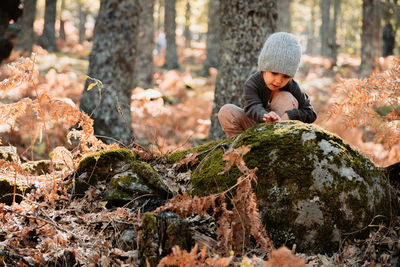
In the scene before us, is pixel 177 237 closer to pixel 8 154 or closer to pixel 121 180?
pixel 121 180

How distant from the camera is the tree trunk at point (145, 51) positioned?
1280cm

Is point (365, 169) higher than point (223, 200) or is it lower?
higher

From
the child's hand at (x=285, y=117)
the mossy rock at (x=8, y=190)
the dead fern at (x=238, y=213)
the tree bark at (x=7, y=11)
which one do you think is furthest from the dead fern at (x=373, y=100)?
the tree bark at (x=7, y=11)

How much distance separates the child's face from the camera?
361 cm

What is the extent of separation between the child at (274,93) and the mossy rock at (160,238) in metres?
1.49

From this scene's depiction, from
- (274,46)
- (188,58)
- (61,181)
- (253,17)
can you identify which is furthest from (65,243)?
(188,58)

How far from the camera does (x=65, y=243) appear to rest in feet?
8.69

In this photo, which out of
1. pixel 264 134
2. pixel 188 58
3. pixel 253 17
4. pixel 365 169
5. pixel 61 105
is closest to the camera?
pixel 365 169

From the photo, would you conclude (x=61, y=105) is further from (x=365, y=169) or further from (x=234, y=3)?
(x=234, y=3)

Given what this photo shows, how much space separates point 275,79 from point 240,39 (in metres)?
2.42

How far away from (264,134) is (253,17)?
10.5 ft

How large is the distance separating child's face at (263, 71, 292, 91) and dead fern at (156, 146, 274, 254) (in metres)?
1.34

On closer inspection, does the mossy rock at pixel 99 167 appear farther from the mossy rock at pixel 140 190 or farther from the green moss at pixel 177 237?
the green moss at pixel 177 237

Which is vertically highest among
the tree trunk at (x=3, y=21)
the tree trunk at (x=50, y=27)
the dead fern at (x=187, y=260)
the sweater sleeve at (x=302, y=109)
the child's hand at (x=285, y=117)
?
the tree trunk at (x=50, y=27)
